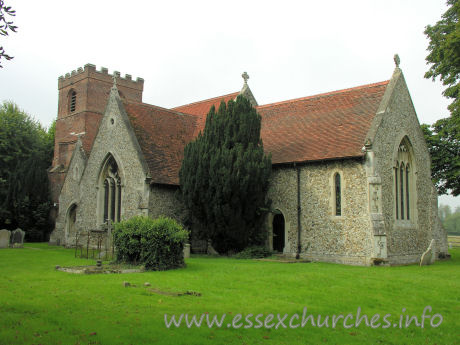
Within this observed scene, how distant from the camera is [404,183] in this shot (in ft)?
68.7

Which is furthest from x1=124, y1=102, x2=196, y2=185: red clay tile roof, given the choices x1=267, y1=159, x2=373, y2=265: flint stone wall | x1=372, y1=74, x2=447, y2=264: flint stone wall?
x1=372, y1=74, x2=447, y2=264: flint stone wall

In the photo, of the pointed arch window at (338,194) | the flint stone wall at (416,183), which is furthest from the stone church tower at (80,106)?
the flint stone wall at (416,183)

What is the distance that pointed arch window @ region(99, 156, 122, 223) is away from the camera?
23.1m

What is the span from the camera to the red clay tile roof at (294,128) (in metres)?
20.0

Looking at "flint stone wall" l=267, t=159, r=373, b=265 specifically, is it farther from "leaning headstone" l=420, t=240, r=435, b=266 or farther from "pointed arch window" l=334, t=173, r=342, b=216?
"leaning headstone" l=420, t=240, r=435, b=266

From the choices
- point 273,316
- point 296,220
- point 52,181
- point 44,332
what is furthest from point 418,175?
point 52,181

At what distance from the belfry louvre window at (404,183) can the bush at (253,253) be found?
20.3 feet

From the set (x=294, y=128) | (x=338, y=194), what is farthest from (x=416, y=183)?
(x=294, y=128)

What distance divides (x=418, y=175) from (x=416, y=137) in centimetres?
197

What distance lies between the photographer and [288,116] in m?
24.5

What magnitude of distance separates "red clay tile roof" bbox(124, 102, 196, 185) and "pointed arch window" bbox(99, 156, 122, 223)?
8.19ft

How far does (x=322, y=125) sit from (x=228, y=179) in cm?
618

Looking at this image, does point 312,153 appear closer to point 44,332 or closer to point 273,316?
point 273,316

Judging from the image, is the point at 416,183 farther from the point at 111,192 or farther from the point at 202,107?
the point at 111,192
